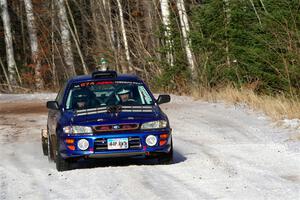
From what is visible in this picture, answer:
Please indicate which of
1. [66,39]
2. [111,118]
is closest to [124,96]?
[111,118]

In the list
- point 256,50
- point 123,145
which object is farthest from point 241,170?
point 256,50

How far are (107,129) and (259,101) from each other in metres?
9.05

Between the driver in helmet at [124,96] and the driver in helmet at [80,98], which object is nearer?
the driver in helmet at [80,98]

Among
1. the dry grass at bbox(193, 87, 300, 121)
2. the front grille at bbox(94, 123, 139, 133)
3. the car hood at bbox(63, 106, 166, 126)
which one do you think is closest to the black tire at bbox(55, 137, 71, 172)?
the car hood at bbox(63, 106, 166, 126)

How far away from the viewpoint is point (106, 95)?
12586 mm

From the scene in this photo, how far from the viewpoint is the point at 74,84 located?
1288 cm

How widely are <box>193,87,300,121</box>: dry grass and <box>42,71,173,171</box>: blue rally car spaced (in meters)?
5.37

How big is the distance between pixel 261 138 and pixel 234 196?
5.87 m

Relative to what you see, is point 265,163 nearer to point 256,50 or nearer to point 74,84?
point 74,84

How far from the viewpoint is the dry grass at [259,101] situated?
680 inches

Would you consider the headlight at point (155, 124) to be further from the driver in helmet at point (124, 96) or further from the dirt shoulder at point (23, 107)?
the dirt shoulder at point (23, 107)

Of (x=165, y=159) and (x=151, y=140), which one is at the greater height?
(x=151, y=140)

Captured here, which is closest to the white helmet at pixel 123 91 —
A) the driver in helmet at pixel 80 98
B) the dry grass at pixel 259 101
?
the driver in helmet at pixel 80 98

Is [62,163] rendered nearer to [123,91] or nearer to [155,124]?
[155,124]
